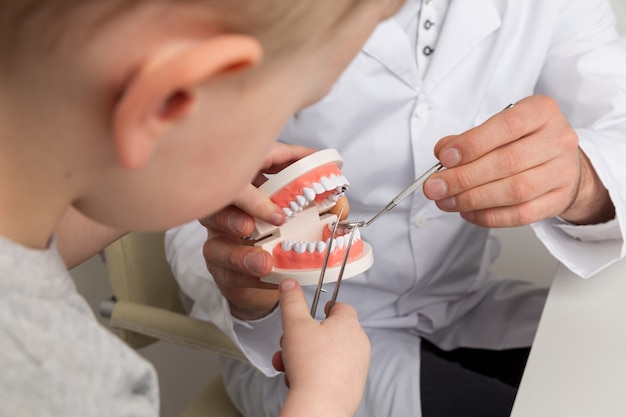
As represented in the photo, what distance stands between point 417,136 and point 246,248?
0.35 m

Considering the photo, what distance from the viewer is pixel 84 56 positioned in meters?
0.41

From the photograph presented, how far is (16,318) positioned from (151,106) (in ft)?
0.53

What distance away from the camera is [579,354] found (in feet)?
2.40

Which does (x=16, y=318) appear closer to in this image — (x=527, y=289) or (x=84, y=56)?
(x=84, y=56)

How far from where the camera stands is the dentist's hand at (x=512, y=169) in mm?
822

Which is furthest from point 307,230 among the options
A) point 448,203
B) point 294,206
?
point 448,203

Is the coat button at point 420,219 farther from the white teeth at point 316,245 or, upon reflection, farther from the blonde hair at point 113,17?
the blonde hair at point 113,17

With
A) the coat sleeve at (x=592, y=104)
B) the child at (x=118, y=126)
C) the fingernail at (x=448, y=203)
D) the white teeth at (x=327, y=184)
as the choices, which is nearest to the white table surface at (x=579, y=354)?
the coat sleeve at (x=592, y=104)

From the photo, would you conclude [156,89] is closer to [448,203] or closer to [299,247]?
[299,247]

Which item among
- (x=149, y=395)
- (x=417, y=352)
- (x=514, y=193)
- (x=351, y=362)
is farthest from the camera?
(x=417, y=352)

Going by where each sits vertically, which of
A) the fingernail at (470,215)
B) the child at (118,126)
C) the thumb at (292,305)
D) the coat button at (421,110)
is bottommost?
the fingernail at (470,215)

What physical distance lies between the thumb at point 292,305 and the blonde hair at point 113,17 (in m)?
0.30

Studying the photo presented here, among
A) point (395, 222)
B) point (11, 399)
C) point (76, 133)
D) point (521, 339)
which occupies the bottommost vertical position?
point (521, 339)

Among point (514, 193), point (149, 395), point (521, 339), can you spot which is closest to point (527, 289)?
point (521, 339)
